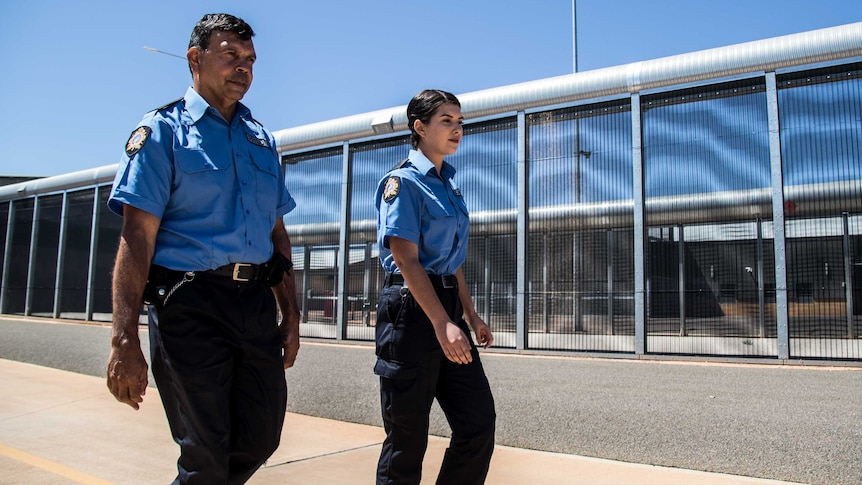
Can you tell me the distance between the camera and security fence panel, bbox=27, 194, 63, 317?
79.7ft

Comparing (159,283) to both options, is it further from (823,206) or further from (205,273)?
(823,206)

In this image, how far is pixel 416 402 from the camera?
2697 millimetres

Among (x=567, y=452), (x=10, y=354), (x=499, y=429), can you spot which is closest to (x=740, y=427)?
(x=567, y=452)

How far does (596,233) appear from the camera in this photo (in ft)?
37.4

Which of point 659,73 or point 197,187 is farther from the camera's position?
point 659,73

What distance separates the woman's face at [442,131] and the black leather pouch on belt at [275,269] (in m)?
0.83

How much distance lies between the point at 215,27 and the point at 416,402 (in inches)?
61.7

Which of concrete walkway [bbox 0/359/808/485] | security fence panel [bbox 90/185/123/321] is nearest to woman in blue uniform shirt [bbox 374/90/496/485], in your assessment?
concrete walkway [bbox 0/359/808/485]

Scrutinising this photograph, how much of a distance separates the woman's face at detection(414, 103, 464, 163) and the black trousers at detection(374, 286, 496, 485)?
66cm

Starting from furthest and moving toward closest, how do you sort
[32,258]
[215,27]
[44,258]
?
[44,258] → [32,258] → [215,27]

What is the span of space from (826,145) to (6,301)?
2684cm

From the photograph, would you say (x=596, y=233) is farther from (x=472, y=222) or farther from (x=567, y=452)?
(x=567, y=452)

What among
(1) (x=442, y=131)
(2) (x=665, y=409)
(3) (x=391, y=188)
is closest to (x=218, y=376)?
(3) (x=391, y=188)

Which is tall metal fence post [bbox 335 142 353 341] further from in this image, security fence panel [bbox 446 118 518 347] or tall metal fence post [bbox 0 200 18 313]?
tall metal fence post [bbox 0 200 18 313]
